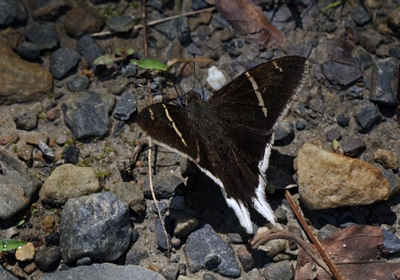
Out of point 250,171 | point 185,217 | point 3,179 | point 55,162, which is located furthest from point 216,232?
point 3,179

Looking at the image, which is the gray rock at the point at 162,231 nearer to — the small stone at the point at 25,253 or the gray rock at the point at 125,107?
the small stone at the point at 25,253

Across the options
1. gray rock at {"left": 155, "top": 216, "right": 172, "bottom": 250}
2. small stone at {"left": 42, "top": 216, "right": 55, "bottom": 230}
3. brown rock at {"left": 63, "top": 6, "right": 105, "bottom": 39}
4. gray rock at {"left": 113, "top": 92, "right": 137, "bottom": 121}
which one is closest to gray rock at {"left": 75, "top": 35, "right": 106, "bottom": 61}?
brown rock at {"left": 63, "top": 6, "right": 105, "bottom": 39}

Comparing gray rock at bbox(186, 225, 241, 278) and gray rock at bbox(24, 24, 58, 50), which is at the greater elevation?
gray rock at bbox(24, 24, 58, 50)

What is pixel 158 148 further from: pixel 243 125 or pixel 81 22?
pixel 81 22

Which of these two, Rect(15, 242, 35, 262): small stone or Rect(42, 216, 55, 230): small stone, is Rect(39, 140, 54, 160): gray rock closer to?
Rect(42, 216, 55, 230): small stone

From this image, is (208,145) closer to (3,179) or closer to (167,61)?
(167,61)
